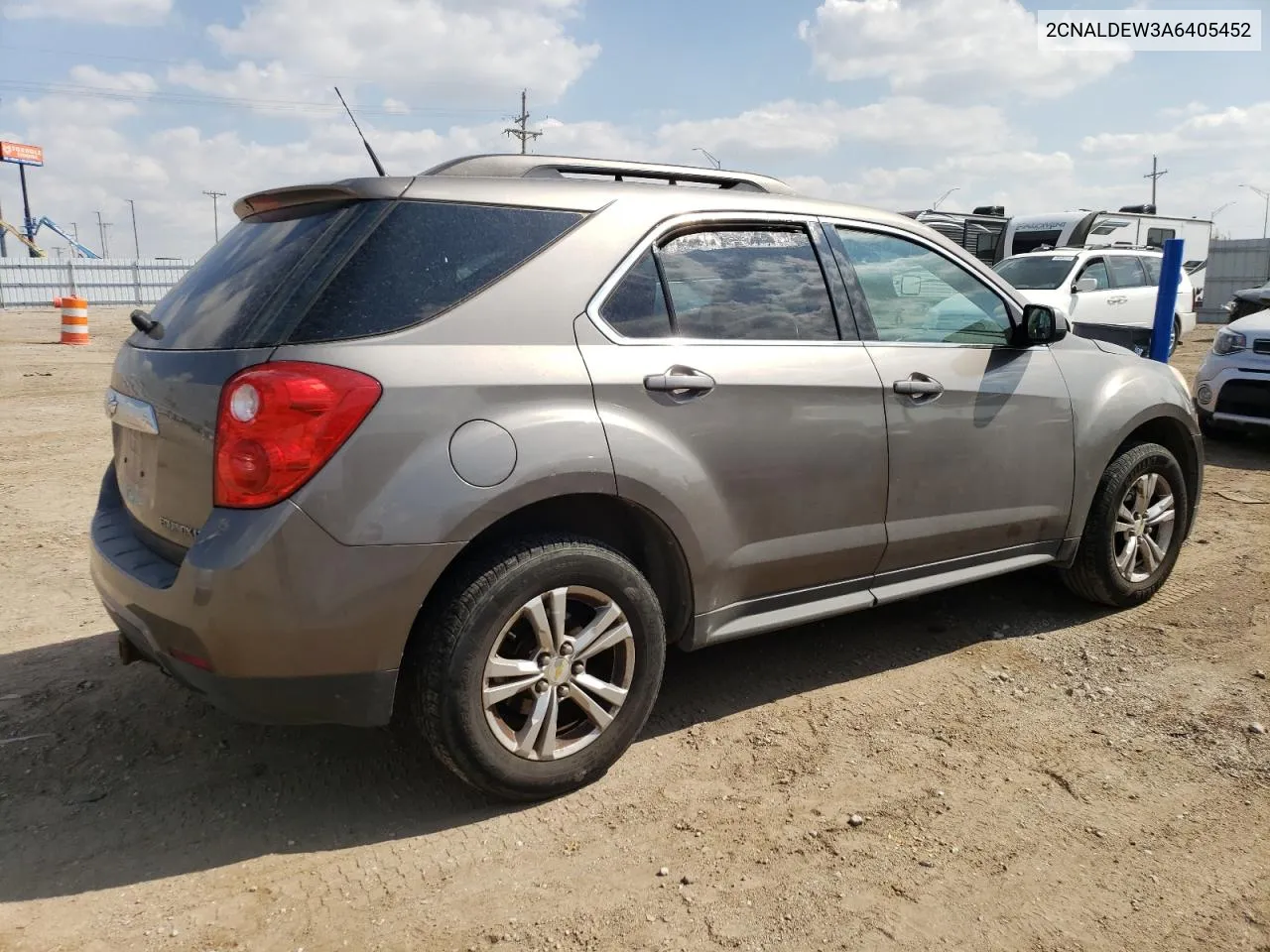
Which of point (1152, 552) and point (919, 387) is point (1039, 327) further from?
point (1152, 552)

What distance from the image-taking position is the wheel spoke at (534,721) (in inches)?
109

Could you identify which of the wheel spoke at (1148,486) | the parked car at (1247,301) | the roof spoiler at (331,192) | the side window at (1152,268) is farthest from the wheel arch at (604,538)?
the side window at (1152,268)

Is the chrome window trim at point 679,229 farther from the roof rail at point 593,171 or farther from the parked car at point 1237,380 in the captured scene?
the parked car at point 1237,380

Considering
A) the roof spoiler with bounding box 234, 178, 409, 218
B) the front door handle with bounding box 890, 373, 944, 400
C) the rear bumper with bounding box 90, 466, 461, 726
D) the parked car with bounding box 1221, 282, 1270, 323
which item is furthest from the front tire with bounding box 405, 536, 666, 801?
the parked car with bounding box 1221, 282, 1270, 323

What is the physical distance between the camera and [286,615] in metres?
2.39

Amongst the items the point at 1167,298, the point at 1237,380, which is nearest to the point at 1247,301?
the point at 1237,380

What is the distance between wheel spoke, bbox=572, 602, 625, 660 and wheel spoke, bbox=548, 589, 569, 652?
0.06 m

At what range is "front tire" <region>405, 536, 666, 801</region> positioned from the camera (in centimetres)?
260

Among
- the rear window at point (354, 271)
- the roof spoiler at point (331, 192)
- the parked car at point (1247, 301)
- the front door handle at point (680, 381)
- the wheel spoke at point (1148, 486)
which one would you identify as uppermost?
the roof spoiler at point (331, 192)

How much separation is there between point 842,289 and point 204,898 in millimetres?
2710

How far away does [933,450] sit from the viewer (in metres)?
3.56

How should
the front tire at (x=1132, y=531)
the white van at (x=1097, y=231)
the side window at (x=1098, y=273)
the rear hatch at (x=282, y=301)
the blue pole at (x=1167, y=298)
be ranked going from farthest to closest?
the white van at (x=1097, y=231), the side window at (x=1098, y=273), the blue pole at (x=1167, y=298), the front tire at (x=1132, y=531), the rear hatch at (x=282, y=301)

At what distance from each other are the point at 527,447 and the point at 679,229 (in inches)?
38.4

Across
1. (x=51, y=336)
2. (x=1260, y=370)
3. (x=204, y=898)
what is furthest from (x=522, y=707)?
(x=51, y=336)
